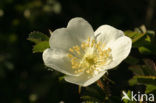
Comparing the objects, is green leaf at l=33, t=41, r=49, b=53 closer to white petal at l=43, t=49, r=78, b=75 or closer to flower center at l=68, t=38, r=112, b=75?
white petal at l=43, t=49, r=78, b=75

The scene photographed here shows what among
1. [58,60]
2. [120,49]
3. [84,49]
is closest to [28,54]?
[84,49]

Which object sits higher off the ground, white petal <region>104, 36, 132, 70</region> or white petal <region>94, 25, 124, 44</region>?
white petal <region>94, 25, 124, 44</region>

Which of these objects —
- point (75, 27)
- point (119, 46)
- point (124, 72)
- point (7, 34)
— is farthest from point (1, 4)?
point (119, 46)

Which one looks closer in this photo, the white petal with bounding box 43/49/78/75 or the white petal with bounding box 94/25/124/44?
the white petal with bounding box 43/49/78/75

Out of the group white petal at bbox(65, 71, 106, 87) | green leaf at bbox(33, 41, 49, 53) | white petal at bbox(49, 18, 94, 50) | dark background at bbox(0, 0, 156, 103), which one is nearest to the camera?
white petal at bbox(65, 71, 106, 87)

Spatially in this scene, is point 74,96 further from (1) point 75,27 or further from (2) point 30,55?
(1) point 75,27

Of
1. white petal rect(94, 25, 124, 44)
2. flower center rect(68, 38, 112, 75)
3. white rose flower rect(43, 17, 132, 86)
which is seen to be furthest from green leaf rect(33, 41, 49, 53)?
white petal rect(94, 25, 124, 44)

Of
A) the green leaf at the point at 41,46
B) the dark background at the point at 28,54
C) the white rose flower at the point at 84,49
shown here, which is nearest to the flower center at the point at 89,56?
the white rose flower at the point at 84,49

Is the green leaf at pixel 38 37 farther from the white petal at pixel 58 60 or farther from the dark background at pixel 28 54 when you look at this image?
the dark background at pixel 28 54
